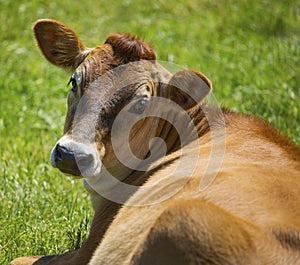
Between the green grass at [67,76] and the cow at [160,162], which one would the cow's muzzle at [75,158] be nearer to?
the cow at [160,162]

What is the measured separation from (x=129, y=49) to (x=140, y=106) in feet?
1.40

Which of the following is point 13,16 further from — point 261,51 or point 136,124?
point 136,124

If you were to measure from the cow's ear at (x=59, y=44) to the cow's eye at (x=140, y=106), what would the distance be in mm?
691

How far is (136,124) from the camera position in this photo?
5.54 metres

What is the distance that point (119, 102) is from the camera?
17.9ft

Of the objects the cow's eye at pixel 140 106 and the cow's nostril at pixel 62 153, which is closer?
the cow's nostril at pixel 62 153

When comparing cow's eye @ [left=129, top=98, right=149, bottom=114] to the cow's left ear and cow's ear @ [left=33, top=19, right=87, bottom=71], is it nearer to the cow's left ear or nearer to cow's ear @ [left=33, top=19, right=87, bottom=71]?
the cow's left ear

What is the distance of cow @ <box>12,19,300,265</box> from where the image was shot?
4.17 m

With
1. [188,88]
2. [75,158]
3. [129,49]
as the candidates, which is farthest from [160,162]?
[129,49]

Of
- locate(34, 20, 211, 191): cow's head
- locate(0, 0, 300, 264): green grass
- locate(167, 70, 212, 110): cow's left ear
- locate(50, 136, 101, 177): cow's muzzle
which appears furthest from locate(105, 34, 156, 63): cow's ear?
locate(0, 0, 300, 264): green grass

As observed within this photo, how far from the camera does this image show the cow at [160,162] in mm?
4168

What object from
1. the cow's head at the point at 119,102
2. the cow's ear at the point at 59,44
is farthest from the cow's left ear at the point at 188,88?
the cow's ear at the point at 59,44

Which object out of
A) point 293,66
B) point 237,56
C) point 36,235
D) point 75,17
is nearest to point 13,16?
point 75,17

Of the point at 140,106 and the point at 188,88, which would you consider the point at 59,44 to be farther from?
the point at 188,88
